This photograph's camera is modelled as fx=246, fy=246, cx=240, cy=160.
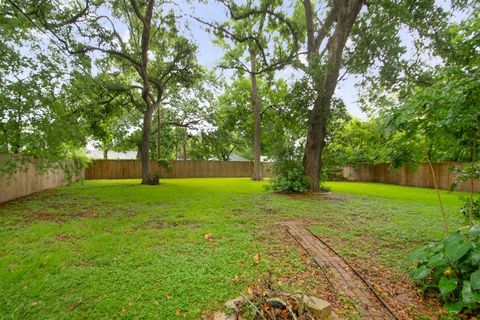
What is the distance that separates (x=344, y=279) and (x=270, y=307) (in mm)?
1015

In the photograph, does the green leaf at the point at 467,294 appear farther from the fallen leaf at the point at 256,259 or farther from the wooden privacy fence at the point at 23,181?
the wooden privacy fence at the point at 23,181

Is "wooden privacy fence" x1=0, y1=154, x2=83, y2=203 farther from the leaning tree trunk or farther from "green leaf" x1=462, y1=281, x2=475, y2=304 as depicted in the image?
"green leaf" x1=462, y1=281, x2=475, y2=304

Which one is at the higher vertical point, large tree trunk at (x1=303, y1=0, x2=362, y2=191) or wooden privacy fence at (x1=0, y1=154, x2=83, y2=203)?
large tree trunk at (x1=303, y1=0, x2=362, y2=191)

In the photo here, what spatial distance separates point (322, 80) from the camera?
24.6 feet

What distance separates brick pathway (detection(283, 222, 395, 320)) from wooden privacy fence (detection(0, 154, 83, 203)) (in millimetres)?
6441

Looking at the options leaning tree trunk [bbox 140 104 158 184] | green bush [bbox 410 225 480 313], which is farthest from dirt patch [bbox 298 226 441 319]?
leaning tree trunk [bbox 140 104 158 184]

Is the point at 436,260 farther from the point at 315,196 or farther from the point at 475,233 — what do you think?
the point at 315,196

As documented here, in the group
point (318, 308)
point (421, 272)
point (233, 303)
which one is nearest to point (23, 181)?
point (233, 303)

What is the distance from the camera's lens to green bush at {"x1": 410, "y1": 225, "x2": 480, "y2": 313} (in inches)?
67.9

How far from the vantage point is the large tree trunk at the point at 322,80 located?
731 centimetres

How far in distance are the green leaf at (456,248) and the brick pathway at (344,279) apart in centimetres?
62

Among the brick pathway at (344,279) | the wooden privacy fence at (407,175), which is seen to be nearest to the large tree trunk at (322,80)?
the wooden privacy fence at (407,175)

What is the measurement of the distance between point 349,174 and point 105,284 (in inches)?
683

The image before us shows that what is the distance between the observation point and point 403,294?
84.0 inches
